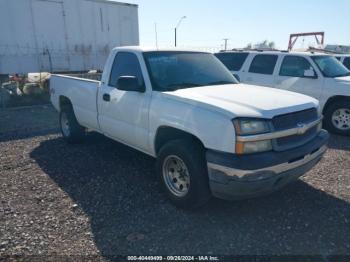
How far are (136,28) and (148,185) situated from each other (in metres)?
12.5

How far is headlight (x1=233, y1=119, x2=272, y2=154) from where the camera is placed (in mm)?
3172

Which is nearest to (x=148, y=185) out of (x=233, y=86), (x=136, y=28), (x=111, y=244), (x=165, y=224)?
(x=165, y=224)

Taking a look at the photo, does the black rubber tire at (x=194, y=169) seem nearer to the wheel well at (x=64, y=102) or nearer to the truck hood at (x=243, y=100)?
the truck hood at (x=243, y=100)

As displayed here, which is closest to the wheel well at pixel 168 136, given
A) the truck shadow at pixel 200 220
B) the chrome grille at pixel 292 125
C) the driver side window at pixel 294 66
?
the truck shadow at pixel 200 220

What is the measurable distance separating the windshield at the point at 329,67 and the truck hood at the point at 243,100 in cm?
401

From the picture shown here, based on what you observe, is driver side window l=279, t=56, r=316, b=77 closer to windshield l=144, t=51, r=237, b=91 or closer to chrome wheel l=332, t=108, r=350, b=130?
chrome wheel l=332, t=108, r=350, b=130

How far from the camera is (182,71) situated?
14.6 ft

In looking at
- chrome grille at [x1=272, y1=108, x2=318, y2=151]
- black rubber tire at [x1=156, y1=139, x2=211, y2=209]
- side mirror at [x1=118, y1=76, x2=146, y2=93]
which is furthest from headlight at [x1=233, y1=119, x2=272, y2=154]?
side mirror at [x1=118, y1=76, x2=146, y2=93]

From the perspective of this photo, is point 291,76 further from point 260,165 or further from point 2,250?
point 2,250

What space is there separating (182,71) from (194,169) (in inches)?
61.9

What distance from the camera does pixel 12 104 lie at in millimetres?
11727

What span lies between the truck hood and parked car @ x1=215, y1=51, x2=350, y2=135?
2811 millimetres

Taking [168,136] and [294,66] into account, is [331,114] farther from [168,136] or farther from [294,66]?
[168,136]

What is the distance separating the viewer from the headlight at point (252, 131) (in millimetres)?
3172
